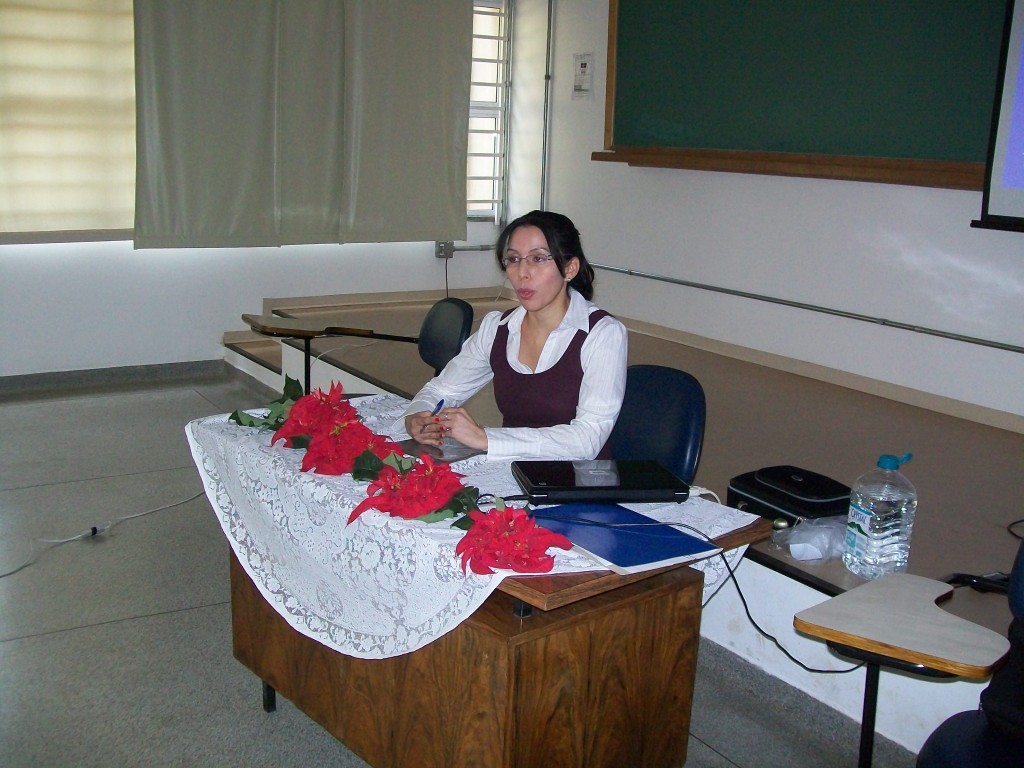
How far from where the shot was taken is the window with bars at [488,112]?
6.64 metres

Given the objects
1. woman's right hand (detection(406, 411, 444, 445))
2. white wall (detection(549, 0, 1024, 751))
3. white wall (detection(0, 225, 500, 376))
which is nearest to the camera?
woman's right hand (detection(406, 411, 444, 445))

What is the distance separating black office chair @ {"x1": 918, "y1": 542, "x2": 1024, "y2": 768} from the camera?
147 cm

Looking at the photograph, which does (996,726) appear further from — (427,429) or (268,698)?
(268,698)

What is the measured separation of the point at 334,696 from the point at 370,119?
4.42 metres

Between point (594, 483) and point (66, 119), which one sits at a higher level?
point (66, 119)

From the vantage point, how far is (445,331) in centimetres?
373

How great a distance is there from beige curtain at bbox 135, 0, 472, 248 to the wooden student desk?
155 inches

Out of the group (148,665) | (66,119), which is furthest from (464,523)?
(66,119)

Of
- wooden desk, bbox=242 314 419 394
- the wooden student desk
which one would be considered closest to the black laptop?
the wooden student desk

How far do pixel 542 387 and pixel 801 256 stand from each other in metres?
2.77

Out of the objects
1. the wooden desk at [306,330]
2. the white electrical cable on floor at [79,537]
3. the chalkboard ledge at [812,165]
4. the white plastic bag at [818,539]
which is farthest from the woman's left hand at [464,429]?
the chalkboard ledge at [812,165]

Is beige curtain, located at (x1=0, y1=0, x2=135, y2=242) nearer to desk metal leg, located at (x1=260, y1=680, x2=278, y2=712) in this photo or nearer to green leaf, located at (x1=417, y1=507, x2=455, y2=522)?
desk metal leg, located at (x1=260, y1=680, x2=278, y2=712)

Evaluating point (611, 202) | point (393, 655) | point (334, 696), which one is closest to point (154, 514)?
point (334, 696)

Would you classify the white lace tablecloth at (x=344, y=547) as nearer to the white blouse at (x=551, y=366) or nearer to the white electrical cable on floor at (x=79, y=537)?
the white blouse at (x=551, y=366)
